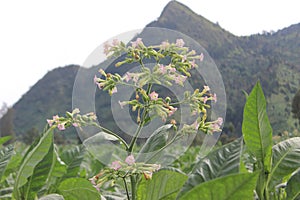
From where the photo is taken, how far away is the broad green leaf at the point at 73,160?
1.45 metres

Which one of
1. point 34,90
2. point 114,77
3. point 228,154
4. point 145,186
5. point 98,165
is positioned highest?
point 114,77

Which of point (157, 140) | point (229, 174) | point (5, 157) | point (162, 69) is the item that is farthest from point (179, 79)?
point (5, 157)

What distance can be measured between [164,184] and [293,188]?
0.27 meters

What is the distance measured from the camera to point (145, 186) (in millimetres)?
887

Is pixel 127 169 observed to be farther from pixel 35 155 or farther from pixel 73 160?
pixel 73 160

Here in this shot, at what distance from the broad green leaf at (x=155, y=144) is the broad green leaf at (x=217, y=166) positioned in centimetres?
26

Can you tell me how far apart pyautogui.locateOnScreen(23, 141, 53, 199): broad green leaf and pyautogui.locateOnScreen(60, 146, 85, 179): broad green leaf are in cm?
32

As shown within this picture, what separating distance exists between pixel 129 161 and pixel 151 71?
22cm

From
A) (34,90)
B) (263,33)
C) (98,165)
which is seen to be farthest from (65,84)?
(98,165)

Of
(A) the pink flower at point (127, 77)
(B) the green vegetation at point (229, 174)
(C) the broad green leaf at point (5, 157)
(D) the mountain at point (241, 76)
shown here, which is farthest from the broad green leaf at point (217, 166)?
(D) the mountain at point (241, 76)

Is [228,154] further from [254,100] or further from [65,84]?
[65,84]

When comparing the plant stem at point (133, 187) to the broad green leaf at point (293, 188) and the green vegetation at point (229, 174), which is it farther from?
the broad green leaf at point (293, 188)

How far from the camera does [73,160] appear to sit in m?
1.51

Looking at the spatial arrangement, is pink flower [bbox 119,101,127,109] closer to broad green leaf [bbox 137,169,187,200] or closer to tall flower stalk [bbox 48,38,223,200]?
tall flower stalk [bbox 48,38,223,200]
